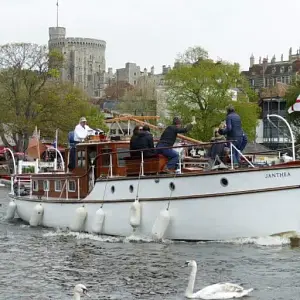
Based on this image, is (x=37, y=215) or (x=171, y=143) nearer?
(x=171, y=143)

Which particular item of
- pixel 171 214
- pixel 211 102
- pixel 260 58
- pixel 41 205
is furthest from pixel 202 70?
pixel 260 58

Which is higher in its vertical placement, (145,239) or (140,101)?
(140,101)

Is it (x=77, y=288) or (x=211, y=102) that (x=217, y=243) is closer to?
(x=77, y=288)

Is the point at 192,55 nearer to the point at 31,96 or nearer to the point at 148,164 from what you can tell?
the point at 31,96

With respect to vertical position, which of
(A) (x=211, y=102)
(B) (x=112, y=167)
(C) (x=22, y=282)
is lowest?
(C) (x=22, y=282)

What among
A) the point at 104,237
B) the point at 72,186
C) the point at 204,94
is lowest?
the point at 104,237

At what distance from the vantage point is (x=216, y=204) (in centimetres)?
2058

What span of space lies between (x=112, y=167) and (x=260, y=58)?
142 m

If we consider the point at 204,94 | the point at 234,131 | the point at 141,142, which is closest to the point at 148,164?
the point at 141,142

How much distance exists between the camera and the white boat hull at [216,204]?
65.7ft

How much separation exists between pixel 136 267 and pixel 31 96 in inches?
2067

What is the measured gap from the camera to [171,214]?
70.1 feet

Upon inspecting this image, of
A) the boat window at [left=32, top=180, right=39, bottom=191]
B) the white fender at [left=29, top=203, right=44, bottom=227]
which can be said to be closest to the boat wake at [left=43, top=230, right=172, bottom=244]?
the white fender at [left=29, top=203, right=44, bottom=227]

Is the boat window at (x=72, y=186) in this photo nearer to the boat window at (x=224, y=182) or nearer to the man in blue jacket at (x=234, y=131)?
the man in blue jacket at (x=234, y=131)
